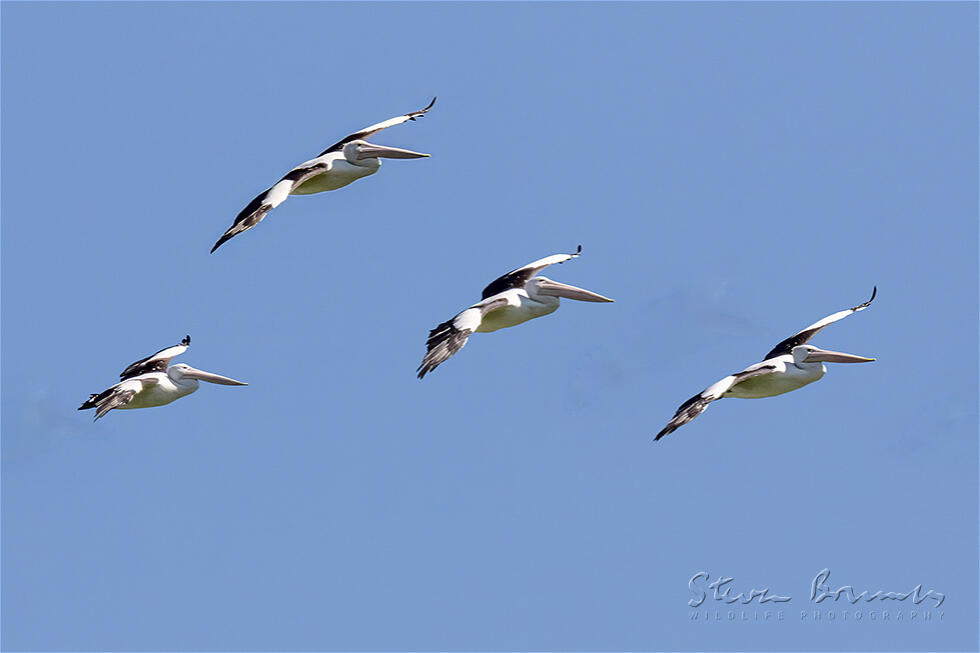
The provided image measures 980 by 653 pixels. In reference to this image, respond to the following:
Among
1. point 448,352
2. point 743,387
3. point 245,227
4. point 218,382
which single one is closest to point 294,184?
point 245,227

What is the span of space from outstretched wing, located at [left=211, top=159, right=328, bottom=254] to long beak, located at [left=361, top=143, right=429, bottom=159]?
904 millimetres

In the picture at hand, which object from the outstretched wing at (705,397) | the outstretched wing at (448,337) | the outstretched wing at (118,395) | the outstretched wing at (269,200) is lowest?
the outstretched wing at (705,397)

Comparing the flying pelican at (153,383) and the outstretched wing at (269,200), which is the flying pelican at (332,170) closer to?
the outstretched wing at (269,200)

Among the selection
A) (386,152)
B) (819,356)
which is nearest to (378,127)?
(386,152)

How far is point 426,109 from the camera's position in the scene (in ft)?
100

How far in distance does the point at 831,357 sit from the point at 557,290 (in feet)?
13.4

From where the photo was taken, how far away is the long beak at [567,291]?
26281 mm

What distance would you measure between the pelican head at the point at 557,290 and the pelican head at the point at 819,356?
2924mm

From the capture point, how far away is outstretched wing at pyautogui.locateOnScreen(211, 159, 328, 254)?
25.9 m

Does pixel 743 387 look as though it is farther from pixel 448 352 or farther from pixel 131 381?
pixel 131 381

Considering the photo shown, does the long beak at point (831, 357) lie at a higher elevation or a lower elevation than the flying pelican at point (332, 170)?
lower

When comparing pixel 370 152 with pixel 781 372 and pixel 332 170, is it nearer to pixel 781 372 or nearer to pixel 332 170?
pixel 332 170

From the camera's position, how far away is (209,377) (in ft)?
88.5

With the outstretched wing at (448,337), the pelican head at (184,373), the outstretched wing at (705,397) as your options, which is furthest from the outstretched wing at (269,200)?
the outstretched wing at (705,397)
